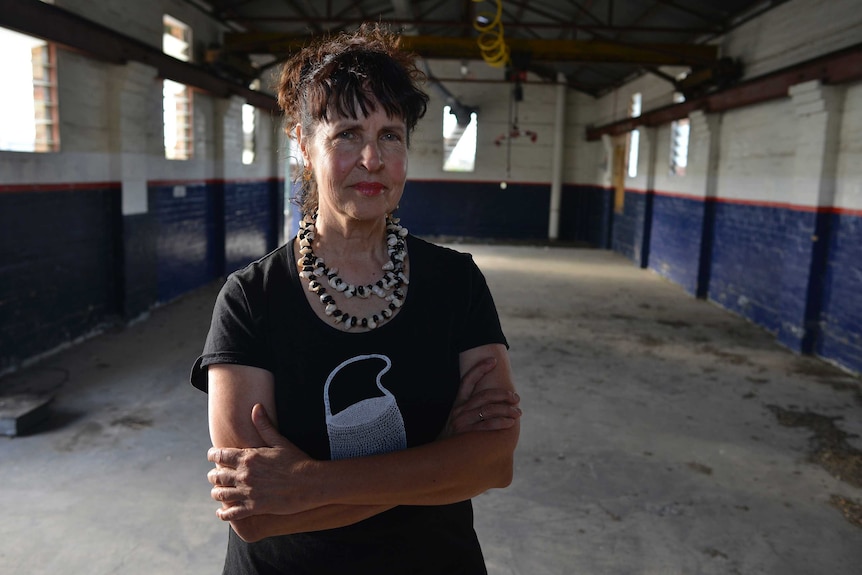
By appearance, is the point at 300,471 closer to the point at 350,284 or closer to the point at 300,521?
the point at 300,521

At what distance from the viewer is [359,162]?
1.31 m

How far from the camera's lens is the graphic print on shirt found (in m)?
1.24

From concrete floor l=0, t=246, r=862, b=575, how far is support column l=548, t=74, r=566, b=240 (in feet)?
32.2

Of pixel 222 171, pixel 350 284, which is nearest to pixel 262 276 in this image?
pixel 350 284

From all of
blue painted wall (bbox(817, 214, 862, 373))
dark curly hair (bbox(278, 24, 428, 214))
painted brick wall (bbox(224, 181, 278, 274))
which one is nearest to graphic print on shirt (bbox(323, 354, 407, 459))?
dark curly hair (bbox(278, 24, 428, 214))

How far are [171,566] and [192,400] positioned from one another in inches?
84.5

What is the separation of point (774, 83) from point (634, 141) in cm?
690

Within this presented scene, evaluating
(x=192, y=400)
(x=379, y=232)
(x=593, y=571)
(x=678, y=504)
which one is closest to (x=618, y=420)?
(x=678, y=504)

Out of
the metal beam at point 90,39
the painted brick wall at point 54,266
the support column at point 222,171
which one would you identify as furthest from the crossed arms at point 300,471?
the support column at point 222,171

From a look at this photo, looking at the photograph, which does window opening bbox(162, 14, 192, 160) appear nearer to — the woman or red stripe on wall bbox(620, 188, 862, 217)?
red stripe on wall bbox(620, 188, 862, 217)

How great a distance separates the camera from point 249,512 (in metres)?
1.18

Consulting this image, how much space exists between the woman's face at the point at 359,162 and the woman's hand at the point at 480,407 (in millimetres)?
358

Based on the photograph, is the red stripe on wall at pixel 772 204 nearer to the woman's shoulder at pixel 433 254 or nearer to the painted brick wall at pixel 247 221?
the woman's shoulder at pixel 433 254

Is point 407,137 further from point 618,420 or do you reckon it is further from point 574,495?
point 618,420
